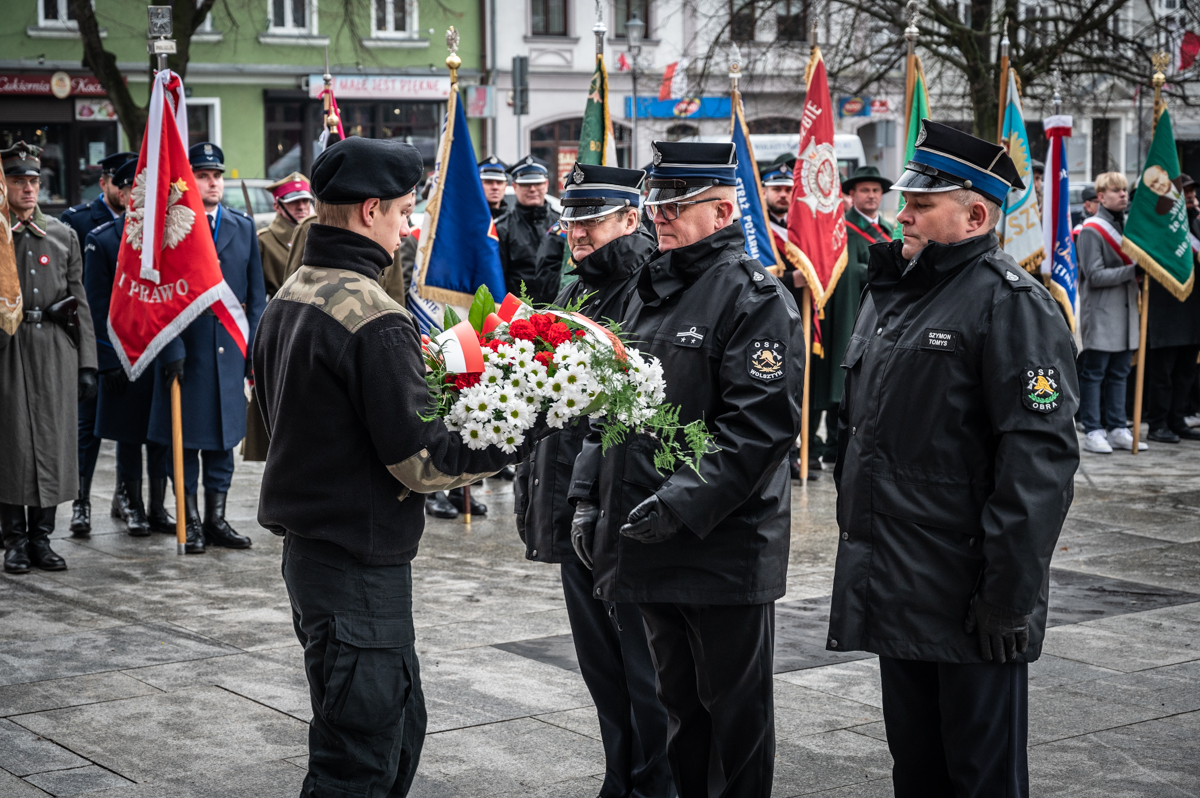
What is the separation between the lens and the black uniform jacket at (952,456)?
11.1 ft

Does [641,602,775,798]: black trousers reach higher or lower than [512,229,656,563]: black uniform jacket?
lower

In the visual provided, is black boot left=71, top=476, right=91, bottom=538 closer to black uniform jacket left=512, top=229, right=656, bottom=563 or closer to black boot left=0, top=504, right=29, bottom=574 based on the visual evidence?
black boot left=0, top=504, right=29, bottom=574

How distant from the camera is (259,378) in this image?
3.68 metres

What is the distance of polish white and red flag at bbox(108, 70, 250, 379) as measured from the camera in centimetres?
807

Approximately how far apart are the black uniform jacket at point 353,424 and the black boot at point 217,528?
5.12 m

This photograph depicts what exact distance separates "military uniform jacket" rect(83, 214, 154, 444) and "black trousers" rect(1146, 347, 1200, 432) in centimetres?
881

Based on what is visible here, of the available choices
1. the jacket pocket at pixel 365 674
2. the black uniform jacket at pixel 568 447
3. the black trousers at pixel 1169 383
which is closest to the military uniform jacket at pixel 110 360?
the black uniform jacket at pixel 568 447

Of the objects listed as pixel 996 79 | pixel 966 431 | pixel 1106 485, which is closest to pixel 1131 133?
pixel 996 79

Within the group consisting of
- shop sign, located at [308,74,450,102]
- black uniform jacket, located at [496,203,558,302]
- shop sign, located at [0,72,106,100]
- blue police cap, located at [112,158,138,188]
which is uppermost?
shop sign, located at [308,74,450,102]

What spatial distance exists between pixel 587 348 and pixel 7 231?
17.6 ft

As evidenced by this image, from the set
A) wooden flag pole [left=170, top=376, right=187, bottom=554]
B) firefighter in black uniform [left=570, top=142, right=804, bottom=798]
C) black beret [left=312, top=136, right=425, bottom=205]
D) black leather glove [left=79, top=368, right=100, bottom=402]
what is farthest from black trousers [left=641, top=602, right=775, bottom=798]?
black leather glove [left=79, top=368, right=100, bottom=402]

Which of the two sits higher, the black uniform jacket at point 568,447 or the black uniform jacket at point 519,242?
the black uniform jacket at point 519,242

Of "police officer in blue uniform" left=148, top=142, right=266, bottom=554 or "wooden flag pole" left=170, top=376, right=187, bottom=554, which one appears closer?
"wooden flag pole" left=170, top=376, right=187, bottom=554

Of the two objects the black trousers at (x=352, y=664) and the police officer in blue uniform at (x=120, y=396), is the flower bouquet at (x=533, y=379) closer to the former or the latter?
the black trousers at (x=352, y=664)
